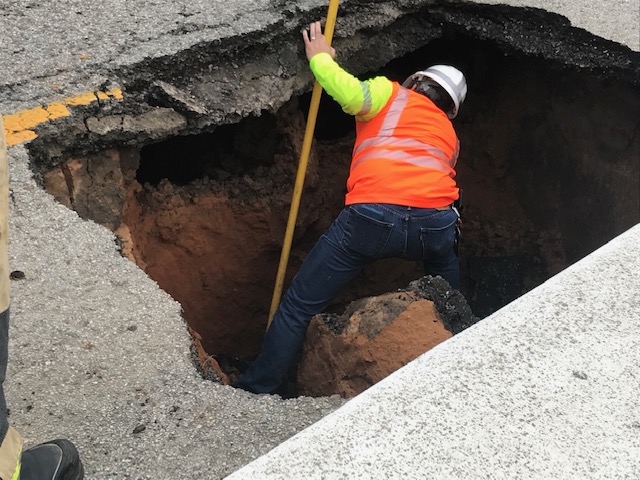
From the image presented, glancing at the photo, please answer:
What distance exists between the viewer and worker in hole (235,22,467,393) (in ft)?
10.3

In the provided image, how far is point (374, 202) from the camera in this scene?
3154 millimetres

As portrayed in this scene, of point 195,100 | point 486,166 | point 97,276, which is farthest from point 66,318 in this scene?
point 486,166

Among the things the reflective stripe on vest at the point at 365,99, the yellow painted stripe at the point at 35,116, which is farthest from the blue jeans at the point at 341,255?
the yellow painted stripe at the point at 35,116

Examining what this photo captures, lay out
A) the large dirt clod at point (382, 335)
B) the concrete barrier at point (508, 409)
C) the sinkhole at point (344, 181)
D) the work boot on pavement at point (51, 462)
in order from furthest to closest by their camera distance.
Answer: the sinkhole at point (344, 181)
the large dirt clod at point (382, 335)
the work boot on pavement at point (51, 462)
the concrete barrier at point (508, 409)

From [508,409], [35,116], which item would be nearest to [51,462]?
[508,409]

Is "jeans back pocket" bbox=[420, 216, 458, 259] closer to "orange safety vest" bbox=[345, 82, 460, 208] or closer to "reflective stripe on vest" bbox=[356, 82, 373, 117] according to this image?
"orange safety vest" bbox=[345, 82, 460, 208]

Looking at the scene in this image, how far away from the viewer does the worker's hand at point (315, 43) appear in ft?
10.5

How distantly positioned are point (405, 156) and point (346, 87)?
0.43 m

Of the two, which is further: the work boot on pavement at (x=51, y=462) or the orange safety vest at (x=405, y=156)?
the orange safety vest at (x=405, y=156)

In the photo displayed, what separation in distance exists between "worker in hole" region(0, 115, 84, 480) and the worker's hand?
1.98 meters

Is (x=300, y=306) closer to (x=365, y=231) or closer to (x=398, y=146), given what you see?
(x=365, y=231)

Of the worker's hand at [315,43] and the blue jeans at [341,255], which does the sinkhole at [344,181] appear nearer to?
the worker's hand at [315,43]

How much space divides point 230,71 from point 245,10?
1.21 feet

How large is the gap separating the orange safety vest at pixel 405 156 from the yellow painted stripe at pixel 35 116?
1198 millimetres
